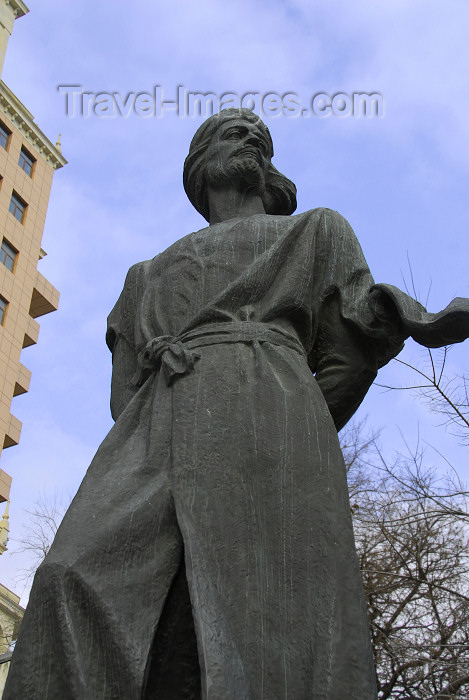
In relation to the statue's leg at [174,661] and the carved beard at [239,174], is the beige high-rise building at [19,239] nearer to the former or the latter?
the carved beard at [239,174]

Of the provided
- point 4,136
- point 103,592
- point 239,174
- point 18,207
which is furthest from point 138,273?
point 4,136

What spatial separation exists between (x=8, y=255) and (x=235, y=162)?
112ft

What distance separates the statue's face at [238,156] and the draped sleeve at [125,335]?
609 millimetres

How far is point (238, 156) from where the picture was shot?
4738 mm

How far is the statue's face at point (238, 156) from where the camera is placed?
186 inches

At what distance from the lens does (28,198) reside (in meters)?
39.6

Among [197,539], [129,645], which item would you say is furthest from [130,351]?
[129,645]

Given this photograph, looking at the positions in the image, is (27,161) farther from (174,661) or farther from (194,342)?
(174,661)

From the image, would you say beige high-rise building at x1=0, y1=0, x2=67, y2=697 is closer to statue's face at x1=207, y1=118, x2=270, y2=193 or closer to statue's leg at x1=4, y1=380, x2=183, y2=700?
statue's face at x1=207, y1=118, x2=270, y2=193

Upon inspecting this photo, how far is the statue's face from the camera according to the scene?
15.5 feet

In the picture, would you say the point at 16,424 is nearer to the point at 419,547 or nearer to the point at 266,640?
the point at 419,547

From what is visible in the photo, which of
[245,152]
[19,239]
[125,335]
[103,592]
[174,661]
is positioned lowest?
[174,661]

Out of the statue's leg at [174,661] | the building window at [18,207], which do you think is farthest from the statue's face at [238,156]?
the building window at [18,207]

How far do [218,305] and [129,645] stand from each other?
1471mm
